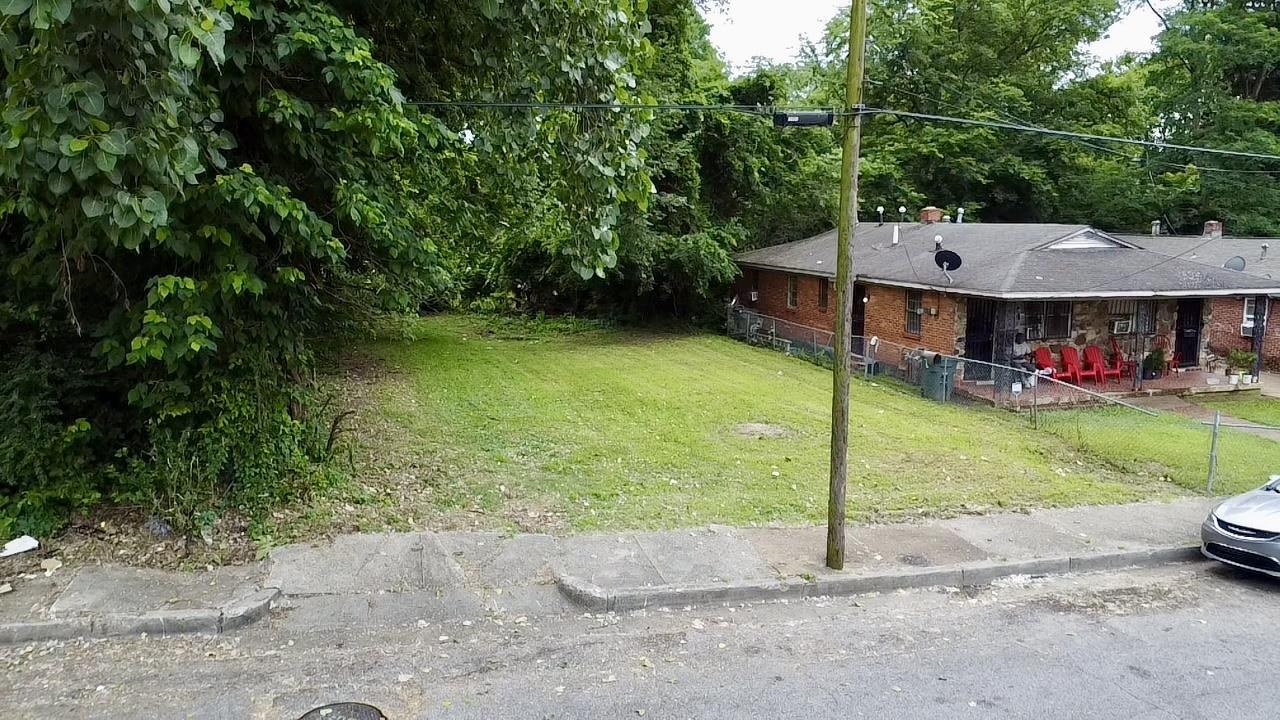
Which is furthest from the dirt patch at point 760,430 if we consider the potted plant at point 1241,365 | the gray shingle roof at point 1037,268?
the potted plant at point 1241,365

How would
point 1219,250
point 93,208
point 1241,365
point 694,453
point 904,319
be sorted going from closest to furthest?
point 93,208
point 694,453
point 904,319
point 1241,365
point 1219,250

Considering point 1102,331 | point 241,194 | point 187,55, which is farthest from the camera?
point 1102,331

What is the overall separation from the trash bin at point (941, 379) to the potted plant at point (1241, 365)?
27.0 ft

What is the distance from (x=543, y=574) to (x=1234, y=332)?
25.9 metres

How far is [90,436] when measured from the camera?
782 cm

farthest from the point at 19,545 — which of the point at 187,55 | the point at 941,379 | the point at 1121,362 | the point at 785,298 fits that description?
the point at 785,298

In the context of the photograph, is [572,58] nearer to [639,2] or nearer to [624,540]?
[639,2]

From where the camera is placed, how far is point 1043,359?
18438 mm

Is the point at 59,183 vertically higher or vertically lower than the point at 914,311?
higher

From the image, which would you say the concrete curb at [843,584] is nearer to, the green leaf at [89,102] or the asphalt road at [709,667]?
the asphalt road at [709,667]

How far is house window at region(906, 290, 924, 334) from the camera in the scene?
2000cm

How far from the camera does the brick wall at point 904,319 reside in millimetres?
18766

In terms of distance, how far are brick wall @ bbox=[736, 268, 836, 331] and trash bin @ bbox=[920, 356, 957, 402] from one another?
17.6ft

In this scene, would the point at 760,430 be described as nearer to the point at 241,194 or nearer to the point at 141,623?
the point at 241,194
